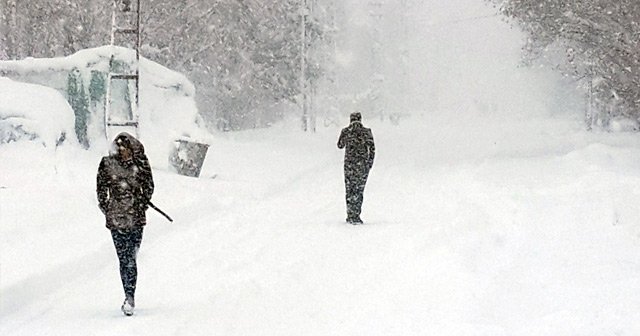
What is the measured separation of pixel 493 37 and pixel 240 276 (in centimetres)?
16044

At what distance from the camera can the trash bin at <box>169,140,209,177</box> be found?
61.5 feet

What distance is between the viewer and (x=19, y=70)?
60.4ft

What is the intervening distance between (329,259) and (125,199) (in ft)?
10.6

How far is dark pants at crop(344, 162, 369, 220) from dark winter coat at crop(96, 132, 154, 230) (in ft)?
18.6

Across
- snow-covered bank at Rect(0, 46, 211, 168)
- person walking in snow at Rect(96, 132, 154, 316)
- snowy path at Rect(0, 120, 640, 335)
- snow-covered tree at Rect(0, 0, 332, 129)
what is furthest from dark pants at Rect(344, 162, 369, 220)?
snow-covered tree at Rect(0, 0, 332, 129)

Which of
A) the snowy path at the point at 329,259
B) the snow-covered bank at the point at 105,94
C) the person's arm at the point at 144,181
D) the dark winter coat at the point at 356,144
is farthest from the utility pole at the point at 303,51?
the person's arm at the point at 144,181

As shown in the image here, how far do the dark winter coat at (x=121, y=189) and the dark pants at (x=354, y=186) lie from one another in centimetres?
566

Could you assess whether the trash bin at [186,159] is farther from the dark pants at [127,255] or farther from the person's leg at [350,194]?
the dark pants at [127,255]

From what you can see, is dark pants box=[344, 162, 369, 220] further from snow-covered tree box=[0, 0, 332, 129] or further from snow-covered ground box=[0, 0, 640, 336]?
snow-covered tree box=[0, 0, 332, 129]

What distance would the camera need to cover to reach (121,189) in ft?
24.7

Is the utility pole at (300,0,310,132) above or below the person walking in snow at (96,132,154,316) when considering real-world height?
above

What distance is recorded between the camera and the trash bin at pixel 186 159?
18.7 m

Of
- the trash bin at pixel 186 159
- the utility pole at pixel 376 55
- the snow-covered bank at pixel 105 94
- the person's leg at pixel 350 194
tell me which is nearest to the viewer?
the person's leg at pixel 350 194

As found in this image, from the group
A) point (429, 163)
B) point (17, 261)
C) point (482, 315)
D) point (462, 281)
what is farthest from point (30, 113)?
point (429, 163)
